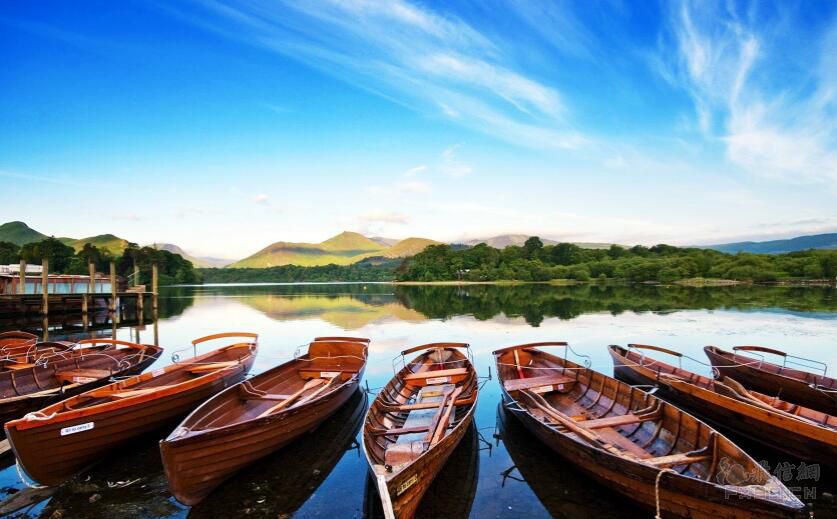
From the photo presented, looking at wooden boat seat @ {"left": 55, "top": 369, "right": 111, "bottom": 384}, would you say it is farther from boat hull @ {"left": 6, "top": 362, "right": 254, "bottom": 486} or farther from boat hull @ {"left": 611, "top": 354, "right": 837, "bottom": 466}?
boat hull @ {"left": 611, "top": 354, "right": 837, "bottom": 466}

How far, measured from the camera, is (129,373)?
14.8 metres

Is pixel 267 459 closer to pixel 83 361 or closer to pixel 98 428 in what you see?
pixel 98 428

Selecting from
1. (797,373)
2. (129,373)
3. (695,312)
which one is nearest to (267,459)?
(129,373)

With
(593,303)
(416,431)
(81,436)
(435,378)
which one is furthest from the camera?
(593,303)

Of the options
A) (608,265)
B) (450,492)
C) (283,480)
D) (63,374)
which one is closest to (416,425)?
(450,492)

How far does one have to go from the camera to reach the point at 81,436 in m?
8.55

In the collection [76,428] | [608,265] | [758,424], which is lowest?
[758,424]

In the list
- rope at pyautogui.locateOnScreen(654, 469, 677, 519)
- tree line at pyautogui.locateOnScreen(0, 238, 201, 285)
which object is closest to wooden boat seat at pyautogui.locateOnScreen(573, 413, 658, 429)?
rope at pyautogui.locateOnScreen(654, 469, 677, 519)

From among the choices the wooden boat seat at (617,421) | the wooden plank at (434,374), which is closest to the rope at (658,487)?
the wooden boat seat at (617,421)

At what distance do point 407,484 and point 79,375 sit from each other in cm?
1273

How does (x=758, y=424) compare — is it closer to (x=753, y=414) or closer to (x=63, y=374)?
(x=753, y=414)

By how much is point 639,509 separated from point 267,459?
7.60 m

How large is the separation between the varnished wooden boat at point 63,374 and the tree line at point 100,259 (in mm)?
77850

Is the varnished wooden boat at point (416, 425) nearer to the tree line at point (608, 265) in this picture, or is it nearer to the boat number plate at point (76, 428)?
the boat number plate at point (76, 428)
